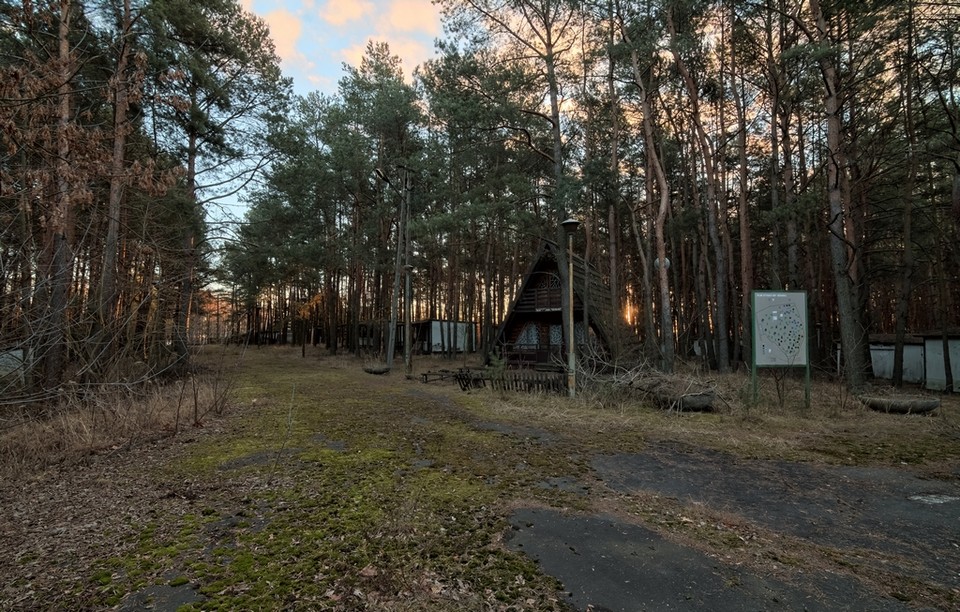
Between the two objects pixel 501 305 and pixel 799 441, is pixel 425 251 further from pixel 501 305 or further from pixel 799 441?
pixel 799 441

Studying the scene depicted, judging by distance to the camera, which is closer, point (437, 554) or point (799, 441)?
point (437, 554)

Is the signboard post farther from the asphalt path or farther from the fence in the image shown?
the fence

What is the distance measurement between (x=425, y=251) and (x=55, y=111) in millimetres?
22529

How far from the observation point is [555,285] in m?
18.9

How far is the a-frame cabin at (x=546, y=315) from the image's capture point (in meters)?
17.0

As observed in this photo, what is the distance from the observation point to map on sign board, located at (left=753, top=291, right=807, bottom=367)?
29.0 ft

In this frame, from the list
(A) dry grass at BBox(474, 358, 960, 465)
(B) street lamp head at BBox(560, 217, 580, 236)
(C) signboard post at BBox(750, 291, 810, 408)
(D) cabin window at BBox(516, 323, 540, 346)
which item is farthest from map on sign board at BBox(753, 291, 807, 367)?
(D) cabin window at BBox(516, 323, 540, 346)

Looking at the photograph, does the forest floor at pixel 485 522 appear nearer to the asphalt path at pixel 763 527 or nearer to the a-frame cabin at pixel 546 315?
the asphalt path at pixel 763 527

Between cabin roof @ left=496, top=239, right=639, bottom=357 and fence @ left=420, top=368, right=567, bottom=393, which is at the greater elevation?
cabin roof @ left=496, top=239, right=639, bottom=357

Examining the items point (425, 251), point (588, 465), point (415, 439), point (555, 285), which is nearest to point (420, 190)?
point (425, 251)

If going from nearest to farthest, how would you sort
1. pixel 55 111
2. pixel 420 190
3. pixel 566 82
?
pixel 55 111 < pixel 566 82 < pixel 420 190

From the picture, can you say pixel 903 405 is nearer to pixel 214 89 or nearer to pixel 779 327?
pixel 779 327

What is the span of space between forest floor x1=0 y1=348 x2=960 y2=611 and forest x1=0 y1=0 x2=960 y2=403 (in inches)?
73.6

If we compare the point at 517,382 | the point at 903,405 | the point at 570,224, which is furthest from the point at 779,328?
the point at 517,382
